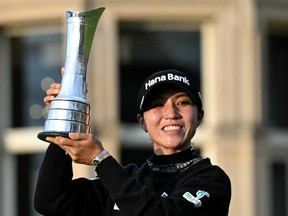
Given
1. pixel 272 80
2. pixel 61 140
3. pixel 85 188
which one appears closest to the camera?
pixel 61 140

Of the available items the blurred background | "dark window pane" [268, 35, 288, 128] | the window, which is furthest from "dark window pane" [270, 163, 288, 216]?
the window

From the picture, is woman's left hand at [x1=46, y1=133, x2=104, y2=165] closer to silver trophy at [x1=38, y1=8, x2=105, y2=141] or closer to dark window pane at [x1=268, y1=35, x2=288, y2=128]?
silver trophy at [x1=38, y1=8, x2=105, y2=141]

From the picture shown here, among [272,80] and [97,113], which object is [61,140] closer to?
[97,113]

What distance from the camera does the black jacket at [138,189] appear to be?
3.49m

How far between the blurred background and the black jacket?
206 inches

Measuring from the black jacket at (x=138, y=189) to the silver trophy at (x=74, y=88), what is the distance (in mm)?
167

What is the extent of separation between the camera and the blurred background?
30.5 feet

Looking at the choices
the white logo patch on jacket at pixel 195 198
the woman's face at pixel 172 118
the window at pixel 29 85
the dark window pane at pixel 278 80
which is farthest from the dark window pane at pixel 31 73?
the white logo patch on jacket at pixel 195 198

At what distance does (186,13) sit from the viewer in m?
9.39

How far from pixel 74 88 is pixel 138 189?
0.37 meters

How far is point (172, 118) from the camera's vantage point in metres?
3.76

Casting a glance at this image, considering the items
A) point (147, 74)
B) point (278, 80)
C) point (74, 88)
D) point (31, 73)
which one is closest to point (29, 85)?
point (31, 73)

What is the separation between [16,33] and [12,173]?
1.17 metres

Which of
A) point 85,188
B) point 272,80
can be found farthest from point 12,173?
point 85,188
